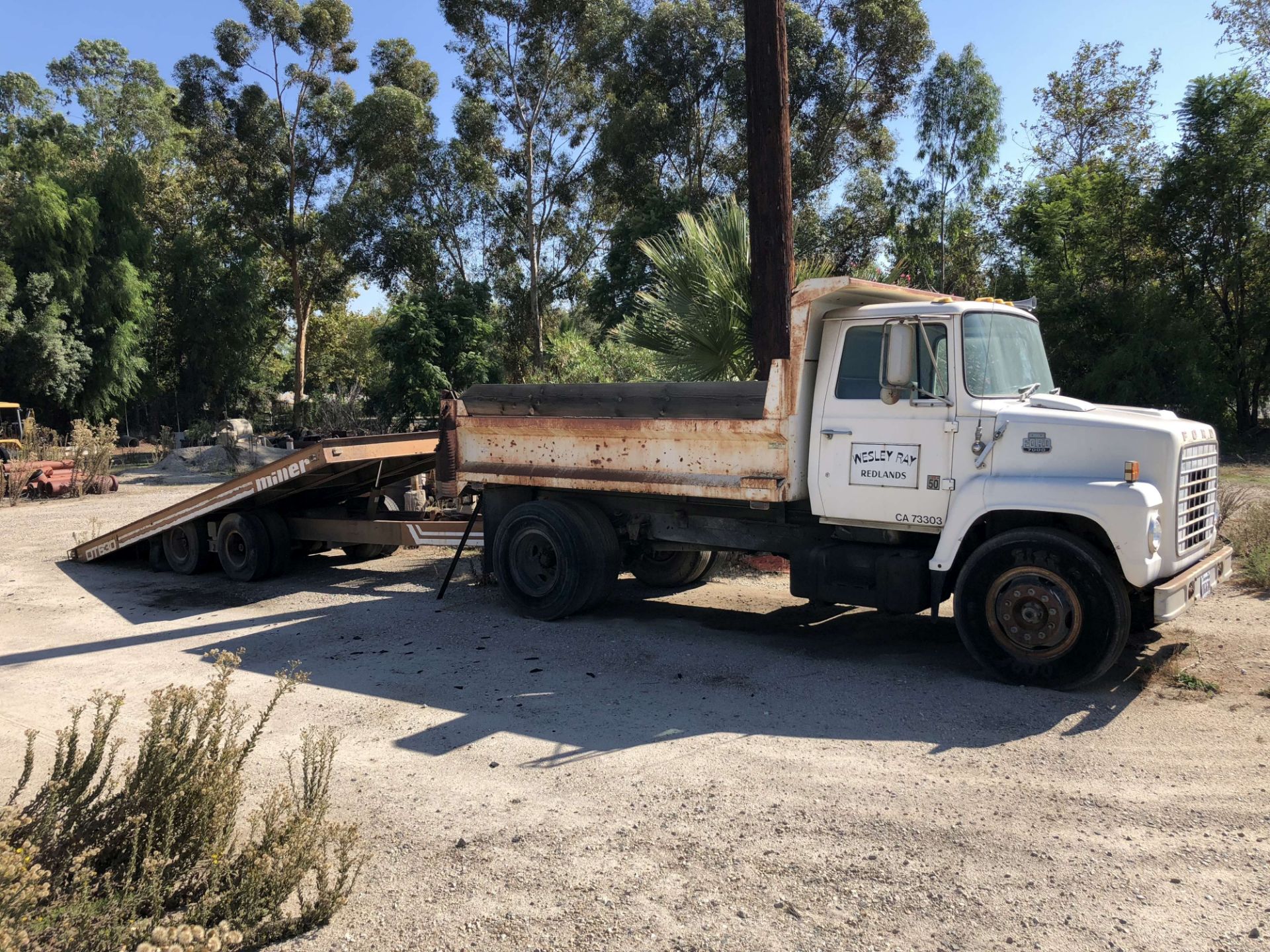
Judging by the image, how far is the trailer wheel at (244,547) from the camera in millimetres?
10375

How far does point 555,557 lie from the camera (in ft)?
27.1

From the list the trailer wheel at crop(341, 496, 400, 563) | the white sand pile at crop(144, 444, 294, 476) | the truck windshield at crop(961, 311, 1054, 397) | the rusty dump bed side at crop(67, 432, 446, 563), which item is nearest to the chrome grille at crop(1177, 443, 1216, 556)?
the truck windshield at crop(961, 311, 1054, 397)

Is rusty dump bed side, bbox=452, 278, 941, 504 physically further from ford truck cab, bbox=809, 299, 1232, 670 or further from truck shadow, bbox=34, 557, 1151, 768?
truck shadow, bbox=34, 557, 1151, 768

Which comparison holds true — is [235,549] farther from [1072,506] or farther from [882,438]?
[1072,506]

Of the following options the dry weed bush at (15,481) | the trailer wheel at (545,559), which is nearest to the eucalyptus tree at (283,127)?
the dry weed bush at (15,481)

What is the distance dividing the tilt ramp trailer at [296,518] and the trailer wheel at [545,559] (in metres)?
1.00

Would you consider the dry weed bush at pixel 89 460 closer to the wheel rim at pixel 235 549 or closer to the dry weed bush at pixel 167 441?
the dry weed bush at pixel 167 441

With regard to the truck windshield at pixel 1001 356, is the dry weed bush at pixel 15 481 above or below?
below

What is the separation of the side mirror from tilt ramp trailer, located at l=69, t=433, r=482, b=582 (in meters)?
4.53

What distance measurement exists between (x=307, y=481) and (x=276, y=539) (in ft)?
3.20

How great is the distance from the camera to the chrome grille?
19.4 feet

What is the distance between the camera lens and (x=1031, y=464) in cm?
606

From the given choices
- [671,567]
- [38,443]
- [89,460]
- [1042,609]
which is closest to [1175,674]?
[1042,609]

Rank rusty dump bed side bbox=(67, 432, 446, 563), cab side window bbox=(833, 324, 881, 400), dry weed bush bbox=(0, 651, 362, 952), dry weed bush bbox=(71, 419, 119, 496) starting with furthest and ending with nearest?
dry weed bush bbox=(71, 419, 119, 496) < rusty dump bed side bbox=(67, 432, 446, 563) < cab side window bbox=(833, 324, 881, 400) < dry weed bush bbox=(0, 651, 362, 952)
